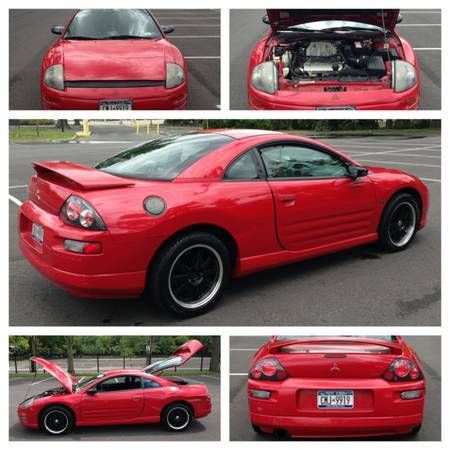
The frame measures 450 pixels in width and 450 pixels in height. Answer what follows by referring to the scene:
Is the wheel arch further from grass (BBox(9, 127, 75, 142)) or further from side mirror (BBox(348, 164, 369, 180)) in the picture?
grass (BBox(9, 127, 75, 142))

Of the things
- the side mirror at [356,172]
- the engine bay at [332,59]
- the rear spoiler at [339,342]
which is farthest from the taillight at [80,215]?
the engine bay at [332,59]

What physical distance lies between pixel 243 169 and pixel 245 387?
8.05 feet

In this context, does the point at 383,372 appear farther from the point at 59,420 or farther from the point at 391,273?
the point at 59,420

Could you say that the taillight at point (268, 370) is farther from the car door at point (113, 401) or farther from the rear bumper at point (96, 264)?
the car door at point (113, 401)

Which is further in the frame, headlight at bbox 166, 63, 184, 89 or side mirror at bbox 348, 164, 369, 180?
headlight at bbox 166, 63, 184, 89

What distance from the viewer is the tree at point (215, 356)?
424cm

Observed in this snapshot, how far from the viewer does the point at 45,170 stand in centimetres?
424

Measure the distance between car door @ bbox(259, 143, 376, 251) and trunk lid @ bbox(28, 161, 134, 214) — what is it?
4.44 feet

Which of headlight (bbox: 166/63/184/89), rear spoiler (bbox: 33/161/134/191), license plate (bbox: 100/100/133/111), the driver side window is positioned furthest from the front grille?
the driver side window

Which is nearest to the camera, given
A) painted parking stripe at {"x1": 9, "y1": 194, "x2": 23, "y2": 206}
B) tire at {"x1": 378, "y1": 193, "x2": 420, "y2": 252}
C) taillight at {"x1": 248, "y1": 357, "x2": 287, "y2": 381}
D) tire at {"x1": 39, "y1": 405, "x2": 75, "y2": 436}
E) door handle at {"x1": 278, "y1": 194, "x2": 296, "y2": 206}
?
taillight at {"x1": 248, "y1": 357, "x2": 287, "y2": 381}

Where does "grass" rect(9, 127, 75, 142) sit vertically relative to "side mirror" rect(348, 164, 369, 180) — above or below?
above

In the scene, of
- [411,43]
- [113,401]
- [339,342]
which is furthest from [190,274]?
[411,43]

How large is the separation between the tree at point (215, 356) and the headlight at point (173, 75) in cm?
273

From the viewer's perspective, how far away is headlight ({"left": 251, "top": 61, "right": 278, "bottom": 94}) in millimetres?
5082
